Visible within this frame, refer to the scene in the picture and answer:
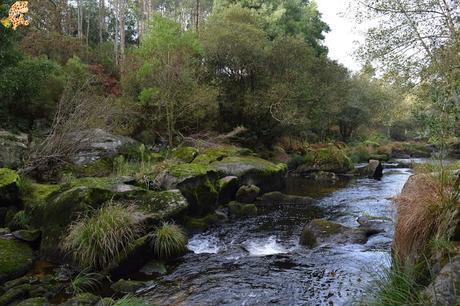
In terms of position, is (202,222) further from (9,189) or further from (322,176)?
(322,176)

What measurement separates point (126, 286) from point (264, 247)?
3.26 m

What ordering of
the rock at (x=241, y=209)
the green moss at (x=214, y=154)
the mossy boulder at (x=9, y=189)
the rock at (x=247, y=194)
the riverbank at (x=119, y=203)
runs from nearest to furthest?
the riverbank at (x=119, y=203) < the mossy boulder at (x=9, y=189) < the rock at (x=241, y=209) < the rock at (x=247, y=194) < the green moss at (x=214, y=154)

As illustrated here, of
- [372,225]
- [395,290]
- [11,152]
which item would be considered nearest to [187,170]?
[11,152]

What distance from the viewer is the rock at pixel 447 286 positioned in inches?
134

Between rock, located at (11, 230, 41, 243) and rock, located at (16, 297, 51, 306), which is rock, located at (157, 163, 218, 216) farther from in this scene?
rock, located at (16, 297, 51, 306)

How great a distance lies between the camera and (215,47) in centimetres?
1939

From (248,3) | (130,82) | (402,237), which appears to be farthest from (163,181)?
(248,3)

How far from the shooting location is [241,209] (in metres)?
11.3

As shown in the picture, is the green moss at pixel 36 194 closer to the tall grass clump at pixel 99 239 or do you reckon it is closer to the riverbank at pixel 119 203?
the riverbank at pixel 119 203

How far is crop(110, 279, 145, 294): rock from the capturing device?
609 centimetres

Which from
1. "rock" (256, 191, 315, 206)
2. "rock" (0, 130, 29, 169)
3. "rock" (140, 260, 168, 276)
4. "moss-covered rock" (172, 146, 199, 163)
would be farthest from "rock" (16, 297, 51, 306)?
"moss-covered rock" (172, 146, 199, 163)

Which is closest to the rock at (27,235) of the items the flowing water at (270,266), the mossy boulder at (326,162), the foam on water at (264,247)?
the flowing water at (270,266)

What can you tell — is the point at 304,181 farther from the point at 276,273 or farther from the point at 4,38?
the point at 4,38

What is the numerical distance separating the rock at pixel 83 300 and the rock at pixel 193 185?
4.65 m
